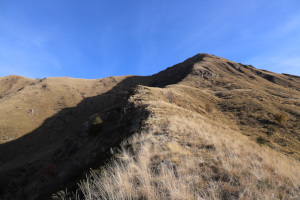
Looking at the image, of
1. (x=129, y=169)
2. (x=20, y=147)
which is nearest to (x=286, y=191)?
(x=129, y=169)

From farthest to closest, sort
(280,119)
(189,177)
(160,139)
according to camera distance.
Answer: (280,119) < (160,139) < (189,177)

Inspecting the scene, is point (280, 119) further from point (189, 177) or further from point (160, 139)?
point (189, 177)

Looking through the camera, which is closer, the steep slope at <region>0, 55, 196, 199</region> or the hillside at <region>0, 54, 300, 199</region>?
the hillside at <region>0, 54, 300, 199</region>

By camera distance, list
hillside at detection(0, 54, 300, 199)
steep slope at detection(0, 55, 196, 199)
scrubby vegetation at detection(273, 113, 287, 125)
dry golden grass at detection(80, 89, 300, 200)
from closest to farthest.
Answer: dry golden grass at detection(80, 89, 300, 200)
hillside at detection(0, 54, 300, 199)
steep slope at detection(0, 55, 196, 199)
scrubby vegetation at detection(273, 113, 287, 125)

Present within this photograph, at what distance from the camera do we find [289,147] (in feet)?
66.9

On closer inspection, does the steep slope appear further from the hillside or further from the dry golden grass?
the dry golden grass

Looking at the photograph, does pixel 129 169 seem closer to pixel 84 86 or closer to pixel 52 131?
pixel 52 131

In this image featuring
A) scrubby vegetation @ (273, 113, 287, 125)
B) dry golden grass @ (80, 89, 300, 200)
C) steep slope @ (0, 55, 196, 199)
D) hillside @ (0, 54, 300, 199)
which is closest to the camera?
dry golden grass @ (80, 89, 300, 200)

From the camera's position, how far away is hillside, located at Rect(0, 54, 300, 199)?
3.54 metres

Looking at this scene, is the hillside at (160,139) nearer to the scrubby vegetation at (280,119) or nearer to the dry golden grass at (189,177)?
the dry golden grass at (189,177)

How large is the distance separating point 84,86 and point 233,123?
85.2 metres

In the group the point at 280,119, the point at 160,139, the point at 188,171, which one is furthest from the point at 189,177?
the point at 280,119

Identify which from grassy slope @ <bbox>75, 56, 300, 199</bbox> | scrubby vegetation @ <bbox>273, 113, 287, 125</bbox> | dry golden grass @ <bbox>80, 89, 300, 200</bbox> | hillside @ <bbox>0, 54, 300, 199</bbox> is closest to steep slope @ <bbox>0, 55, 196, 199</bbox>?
hillside @ <bbox>0, 54, 300, 199</bbox>

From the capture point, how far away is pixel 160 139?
6.99 meters
